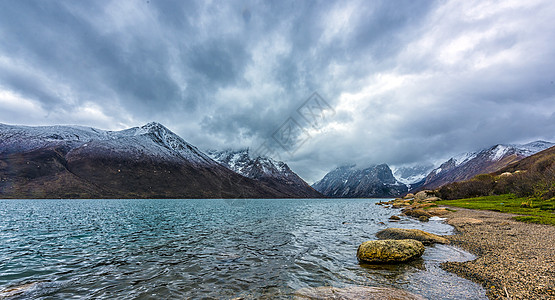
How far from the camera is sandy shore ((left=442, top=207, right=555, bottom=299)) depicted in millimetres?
11055

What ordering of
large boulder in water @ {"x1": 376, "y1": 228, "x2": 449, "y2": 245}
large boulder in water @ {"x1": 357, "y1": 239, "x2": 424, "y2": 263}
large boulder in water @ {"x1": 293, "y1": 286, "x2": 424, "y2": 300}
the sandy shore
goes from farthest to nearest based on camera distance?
1. large boulder in water @ {"x1": 376, "y1": 228, "x2": 449, "y2": 245}
2. large boulder in water @ {"x1": 357, "y1": 239, "x2": 424, "y2": 263}
3. large boulder in water @ {"x1": 293, "y1": 286, "x2": 424, "y2": 300}
4. the sandy shore

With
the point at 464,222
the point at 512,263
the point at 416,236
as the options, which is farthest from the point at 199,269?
the point at 464,222

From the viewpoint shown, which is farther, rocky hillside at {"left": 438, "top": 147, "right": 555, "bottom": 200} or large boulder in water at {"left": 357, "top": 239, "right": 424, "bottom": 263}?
rocky hillside at {"left": 438, "top": 147, "right": 555, "bottom": 200}

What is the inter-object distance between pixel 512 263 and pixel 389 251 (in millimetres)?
7004

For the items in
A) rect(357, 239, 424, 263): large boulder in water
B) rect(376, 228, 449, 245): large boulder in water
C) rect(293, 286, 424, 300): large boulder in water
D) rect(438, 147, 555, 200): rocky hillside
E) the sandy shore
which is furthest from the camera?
rect(438, 147, 555, 200): rocky hillside

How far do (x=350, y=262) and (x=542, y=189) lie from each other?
59.2 meters

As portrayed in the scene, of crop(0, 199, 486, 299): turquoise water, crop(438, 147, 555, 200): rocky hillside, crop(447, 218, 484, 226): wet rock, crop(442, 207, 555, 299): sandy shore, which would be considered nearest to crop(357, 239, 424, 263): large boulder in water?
Answer: crop(0, 199, 486, 299): turquoise water

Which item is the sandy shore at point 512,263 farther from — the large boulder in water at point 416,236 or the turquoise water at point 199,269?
the large boulder in water at point 416,236

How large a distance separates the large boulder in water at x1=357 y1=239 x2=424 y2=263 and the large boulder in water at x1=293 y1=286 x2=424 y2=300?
554cm

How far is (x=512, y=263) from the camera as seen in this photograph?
14.6 metres

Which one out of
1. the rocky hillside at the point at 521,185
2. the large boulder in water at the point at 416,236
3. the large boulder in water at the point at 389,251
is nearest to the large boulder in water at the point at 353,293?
the large boulder in water at the point at 389,251

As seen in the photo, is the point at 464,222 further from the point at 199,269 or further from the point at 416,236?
the point at 199,269

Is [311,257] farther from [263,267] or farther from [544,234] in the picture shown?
[544,234]

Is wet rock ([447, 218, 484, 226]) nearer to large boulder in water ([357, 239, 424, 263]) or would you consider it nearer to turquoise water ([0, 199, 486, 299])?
turquoise water ([0, 199, 486, 299])
